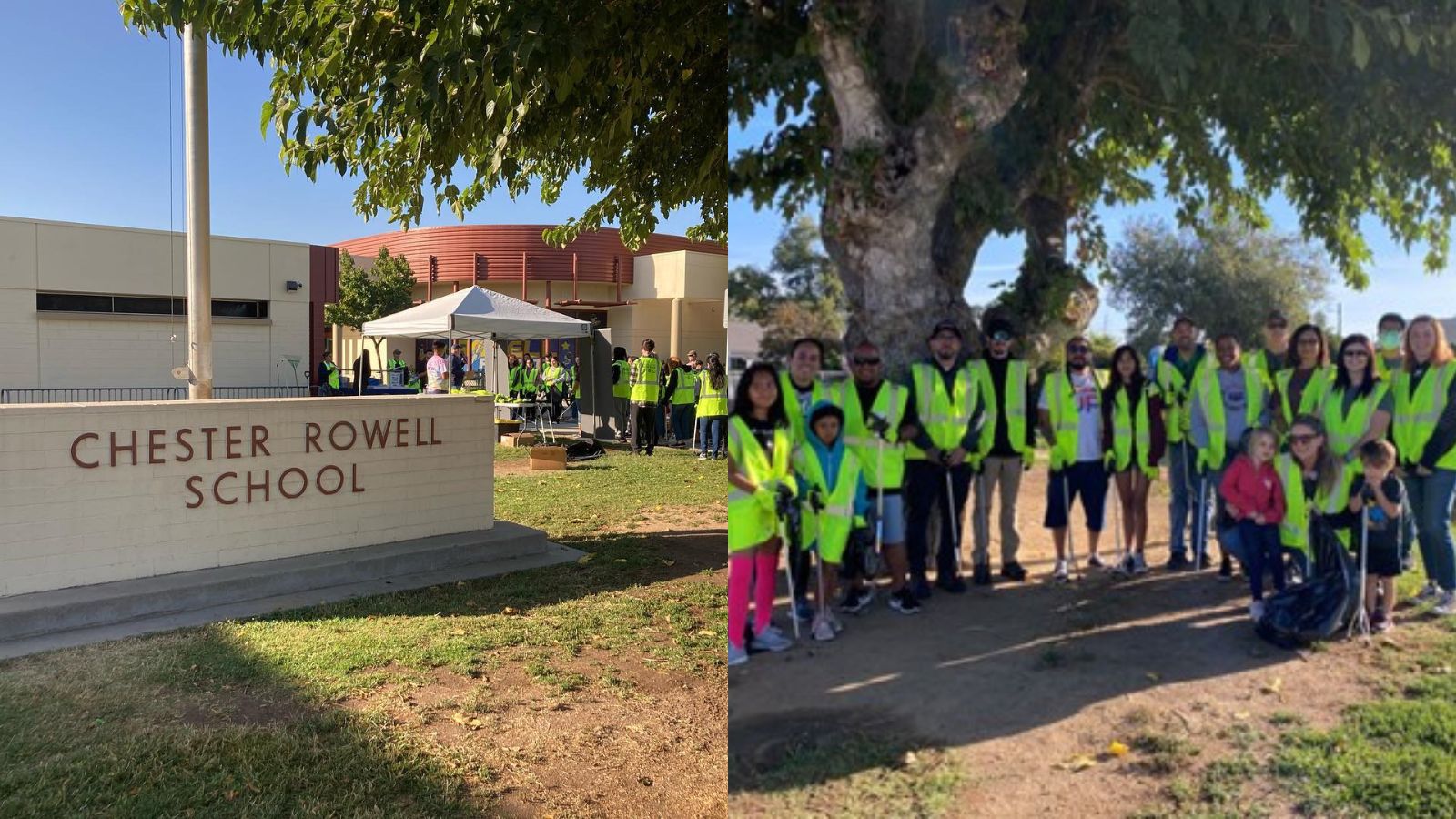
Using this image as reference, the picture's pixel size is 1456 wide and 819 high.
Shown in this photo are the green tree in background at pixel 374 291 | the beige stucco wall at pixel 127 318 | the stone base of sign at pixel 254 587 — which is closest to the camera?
the stone base of sign at pixel 254 587

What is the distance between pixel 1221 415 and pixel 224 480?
6909mm

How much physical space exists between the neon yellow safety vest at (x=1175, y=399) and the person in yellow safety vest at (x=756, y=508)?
685 millimetres

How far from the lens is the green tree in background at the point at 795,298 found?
1.47 meters

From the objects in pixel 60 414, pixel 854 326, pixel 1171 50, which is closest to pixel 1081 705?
pixel 854 326

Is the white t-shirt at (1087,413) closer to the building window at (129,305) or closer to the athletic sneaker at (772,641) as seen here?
the athletic sneaker at (772,641)

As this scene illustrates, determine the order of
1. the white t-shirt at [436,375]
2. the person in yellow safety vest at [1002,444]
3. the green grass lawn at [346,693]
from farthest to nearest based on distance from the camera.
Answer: the white t-shirt at [436,375] → the green grass lawn at [346,693] → the person in yellow safety vest at [1002,444]

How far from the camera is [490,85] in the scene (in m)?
3.89

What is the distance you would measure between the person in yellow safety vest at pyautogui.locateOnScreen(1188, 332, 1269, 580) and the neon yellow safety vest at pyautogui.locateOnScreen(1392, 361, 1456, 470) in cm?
32

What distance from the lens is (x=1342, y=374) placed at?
1788 millimetres

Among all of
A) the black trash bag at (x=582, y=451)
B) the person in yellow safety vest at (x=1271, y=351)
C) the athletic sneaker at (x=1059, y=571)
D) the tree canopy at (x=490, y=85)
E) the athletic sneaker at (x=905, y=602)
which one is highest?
the tree canopy at (x=490, y=85)

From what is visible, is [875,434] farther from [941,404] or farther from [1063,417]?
[1063,417]

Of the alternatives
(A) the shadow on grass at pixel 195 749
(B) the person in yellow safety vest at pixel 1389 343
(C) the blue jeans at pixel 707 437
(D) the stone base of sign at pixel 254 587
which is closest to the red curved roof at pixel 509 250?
(C) the blue jeans at pixel 707 437

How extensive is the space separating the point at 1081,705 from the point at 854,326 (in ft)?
2.65

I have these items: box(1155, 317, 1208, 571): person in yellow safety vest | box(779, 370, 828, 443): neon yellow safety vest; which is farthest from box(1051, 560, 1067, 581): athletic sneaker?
box(779, 370, 828, 443): neon yellow safety vest
